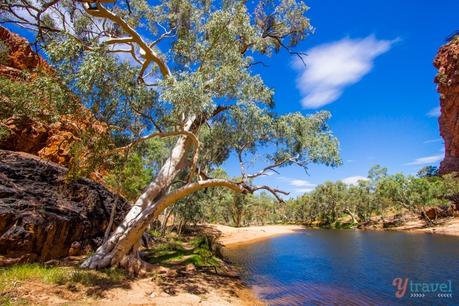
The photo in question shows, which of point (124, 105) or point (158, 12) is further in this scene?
point (158, 12)

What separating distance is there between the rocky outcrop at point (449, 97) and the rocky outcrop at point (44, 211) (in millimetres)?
71113

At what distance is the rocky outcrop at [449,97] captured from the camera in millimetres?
59938

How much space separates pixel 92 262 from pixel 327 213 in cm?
8036

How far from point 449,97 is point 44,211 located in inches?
3015

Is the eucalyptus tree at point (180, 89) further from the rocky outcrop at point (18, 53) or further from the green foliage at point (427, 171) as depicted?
the green foliage at point (427, 171)

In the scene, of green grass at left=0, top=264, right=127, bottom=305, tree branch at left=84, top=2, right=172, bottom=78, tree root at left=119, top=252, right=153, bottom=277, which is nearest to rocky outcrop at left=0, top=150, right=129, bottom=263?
green grass at left=0, top=264, right=127, bottom=305

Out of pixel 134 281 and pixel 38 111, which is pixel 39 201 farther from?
pixel 134 281

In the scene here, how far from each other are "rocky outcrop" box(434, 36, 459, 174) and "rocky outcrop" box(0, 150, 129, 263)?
71113mm

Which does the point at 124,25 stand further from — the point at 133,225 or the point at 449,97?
the point at 449,97

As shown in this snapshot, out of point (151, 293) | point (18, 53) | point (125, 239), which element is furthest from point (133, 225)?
point (18, 53)

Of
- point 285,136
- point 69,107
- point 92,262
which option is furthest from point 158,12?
point 92,262

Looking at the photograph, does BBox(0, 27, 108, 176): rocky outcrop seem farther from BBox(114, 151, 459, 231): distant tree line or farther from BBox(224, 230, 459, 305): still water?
BBox(224, 230, 459, 305): still water

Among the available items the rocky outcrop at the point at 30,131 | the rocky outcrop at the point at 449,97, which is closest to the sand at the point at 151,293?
the rocky outcrop at the point at 30,131

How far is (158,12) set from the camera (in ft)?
53.2
